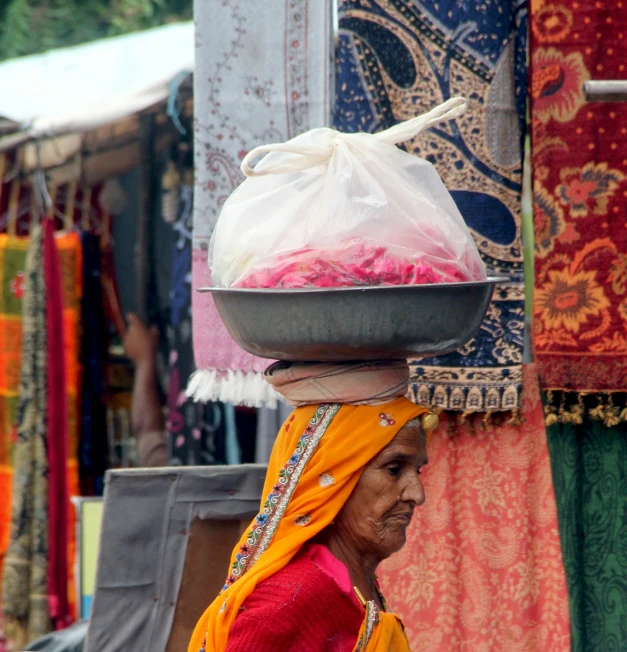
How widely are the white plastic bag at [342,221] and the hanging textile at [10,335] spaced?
2.82 m

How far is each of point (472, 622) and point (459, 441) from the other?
0.55 meters

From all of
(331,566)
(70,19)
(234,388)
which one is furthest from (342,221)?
(70,19)

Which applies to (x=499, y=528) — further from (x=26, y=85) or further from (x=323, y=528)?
(x=26, y=85)

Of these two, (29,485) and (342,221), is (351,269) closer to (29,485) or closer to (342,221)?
(342,221)

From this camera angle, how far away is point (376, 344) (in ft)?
7.41

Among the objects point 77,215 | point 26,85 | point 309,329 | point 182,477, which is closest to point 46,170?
point 77,215

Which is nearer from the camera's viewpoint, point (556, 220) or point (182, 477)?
point (556, 220)

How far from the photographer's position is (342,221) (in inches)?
91.4

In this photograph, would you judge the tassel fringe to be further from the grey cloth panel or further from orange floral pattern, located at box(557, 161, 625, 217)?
the grey cloth panel

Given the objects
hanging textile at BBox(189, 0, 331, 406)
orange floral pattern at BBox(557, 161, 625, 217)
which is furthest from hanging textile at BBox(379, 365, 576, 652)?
hanging textile at BBox(189, 0, 331, 406)

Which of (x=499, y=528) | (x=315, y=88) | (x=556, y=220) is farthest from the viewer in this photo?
(x=315, y=88)

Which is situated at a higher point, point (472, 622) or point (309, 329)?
point (309, 329)

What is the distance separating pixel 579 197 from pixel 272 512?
1305 millimetres

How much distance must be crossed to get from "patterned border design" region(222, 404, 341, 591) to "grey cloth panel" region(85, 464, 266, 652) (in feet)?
2.74
